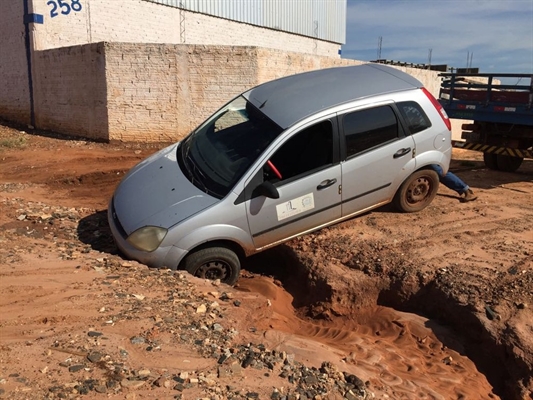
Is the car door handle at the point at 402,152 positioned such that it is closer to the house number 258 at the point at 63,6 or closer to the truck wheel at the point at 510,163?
the truck wheel at the point at 510,163

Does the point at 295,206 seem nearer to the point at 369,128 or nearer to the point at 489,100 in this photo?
the point at 369,128

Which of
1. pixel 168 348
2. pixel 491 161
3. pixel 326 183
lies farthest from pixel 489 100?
pixel 168 348

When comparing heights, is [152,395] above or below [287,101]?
below

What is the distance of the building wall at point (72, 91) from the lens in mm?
11766

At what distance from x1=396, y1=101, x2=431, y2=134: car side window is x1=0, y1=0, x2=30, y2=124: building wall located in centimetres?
1163

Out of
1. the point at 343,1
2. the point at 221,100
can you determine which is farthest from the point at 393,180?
the point at 343,1

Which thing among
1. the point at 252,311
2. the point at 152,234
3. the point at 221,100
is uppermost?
the point at 221,100

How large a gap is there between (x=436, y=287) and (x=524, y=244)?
161cm

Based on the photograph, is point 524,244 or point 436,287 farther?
point 524,244

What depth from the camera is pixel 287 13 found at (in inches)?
824

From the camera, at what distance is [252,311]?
4.05 metres

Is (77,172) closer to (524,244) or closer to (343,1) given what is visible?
(524,244)

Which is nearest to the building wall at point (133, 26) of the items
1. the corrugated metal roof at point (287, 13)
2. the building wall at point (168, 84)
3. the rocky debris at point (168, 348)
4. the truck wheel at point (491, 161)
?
the corrugated metal roof at point (287, 13)

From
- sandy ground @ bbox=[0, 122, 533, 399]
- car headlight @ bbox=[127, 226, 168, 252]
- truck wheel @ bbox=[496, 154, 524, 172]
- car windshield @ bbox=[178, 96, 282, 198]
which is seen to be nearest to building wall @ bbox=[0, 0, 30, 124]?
sandy ground @ bbox=[0, 122, 533, 399]
